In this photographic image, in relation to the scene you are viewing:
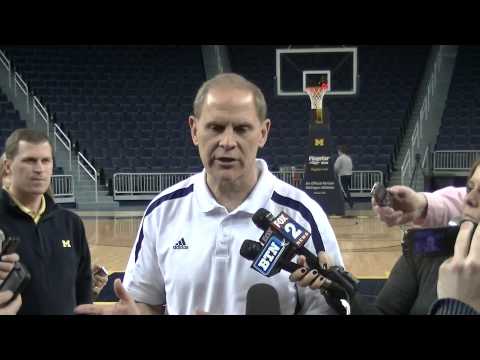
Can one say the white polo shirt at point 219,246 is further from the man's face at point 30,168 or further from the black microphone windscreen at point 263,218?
the man's face at point 30,168

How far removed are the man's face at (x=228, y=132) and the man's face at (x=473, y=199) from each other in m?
0.70

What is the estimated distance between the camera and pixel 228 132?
5.91 feet

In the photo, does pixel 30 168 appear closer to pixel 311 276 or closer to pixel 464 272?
pixel 311 276

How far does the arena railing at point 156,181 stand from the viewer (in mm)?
8375

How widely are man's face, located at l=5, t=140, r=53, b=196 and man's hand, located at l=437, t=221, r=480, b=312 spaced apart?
4.77 ft

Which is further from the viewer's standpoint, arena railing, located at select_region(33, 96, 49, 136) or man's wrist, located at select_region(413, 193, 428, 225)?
arena railing, located at select_region(33, 96, 49, 136)

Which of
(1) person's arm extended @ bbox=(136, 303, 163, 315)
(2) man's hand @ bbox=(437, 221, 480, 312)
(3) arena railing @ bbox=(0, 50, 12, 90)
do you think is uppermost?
(3) arena railing @ bbox=(0, 50, 12, 90)

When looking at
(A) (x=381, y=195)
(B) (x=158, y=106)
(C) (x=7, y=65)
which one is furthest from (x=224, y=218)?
(C) (x=7, y=65)

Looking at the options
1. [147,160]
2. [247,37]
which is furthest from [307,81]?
[247,37]

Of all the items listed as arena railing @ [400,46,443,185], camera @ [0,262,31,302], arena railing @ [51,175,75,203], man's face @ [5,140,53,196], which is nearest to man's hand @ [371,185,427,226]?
camera @ [0,262,31,302]

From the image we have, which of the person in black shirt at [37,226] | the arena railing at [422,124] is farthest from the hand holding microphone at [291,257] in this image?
the arena railing at [422,124]

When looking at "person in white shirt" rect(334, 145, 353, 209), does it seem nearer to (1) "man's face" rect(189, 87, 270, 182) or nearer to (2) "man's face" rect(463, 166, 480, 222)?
(1) "man's face" rect(189, 87, 270, 182)

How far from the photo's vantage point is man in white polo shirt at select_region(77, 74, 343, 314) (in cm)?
180

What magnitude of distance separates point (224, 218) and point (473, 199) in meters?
0.79
